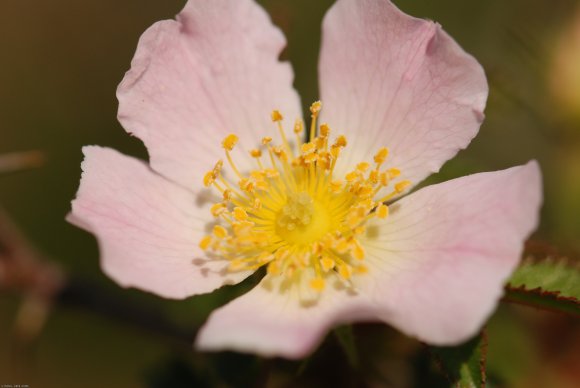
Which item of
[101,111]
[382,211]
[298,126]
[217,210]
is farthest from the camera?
[101,111]

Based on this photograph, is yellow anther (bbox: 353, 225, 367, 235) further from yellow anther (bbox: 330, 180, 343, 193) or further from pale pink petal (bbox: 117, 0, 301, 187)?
pale pink petal (bbox: 117, 0, 301, 187)

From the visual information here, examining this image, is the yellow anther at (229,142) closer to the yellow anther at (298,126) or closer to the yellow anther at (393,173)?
the yellow anther at (298,126)

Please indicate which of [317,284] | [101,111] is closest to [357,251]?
[317,284]

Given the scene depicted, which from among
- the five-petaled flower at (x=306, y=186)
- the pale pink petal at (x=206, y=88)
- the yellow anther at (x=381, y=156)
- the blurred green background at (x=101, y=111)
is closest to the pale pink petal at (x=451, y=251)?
the five-petaled flower at (x=306, y=186)

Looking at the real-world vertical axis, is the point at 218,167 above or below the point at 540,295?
above

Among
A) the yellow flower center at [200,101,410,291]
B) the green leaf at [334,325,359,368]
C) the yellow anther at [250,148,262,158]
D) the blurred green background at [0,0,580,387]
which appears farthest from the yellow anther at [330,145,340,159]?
the blurred green background at [0,0,580,387]

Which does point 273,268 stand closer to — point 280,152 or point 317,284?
point 317,284
